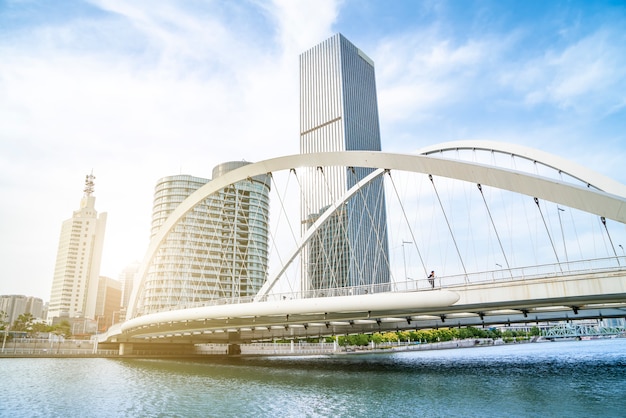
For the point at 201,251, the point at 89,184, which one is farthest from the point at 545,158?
the point at 89,184

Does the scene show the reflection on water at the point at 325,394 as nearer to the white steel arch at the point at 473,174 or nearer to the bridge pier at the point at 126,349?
the white steel arch at the point at 473,174

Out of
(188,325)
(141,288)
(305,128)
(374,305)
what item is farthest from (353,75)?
(374,305)

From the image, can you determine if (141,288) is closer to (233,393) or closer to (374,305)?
(233,393)

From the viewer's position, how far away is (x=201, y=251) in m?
102

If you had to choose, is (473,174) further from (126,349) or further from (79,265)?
(79,265)

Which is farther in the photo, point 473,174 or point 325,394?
point 473,174

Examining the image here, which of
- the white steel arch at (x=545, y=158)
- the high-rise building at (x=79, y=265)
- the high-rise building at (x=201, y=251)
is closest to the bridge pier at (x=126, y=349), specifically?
the high-rise building at (x=201, y=251)

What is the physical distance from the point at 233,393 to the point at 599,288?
58.5 ft

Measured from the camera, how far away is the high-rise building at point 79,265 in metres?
150

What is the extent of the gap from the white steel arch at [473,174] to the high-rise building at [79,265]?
133m

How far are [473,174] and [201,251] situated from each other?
283 ft

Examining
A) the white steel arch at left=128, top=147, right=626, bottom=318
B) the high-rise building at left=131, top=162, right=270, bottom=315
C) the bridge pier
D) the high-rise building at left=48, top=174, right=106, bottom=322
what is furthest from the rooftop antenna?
the white steel arch at left=128, top=147, right=626, bottom=318

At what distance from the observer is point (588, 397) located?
19141 millimetres

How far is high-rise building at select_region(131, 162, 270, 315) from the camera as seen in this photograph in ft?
309
